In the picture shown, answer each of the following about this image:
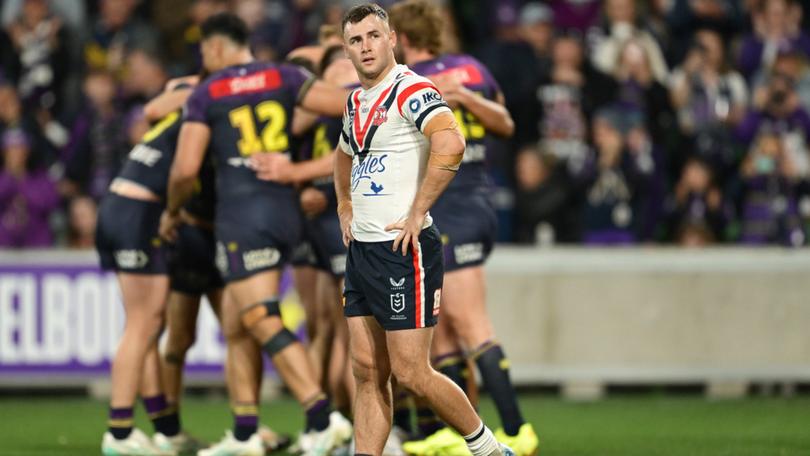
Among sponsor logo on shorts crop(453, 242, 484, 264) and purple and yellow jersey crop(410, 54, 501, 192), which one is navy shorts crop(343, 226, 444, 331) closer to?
sponsor logo on shorts crop(453, 242, 484, 264)

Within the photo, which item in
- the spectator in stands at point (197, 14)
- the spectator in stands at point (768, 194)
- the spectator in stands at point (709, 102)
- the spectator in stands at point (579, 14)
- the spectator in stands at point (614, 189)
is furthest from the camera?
the spectator in stands at point (197, 14)

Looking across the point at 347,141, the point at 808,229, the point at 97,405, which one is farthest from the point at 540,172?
the point at 347,141

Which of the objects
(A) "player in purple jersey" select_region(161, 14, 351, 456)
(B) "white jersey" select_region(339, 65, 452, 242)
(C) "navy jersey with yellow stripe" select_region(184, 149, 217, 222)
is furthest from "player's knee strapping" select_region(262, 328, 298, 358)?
(B) "white jersey" select_region(339, 65, 452, 242)

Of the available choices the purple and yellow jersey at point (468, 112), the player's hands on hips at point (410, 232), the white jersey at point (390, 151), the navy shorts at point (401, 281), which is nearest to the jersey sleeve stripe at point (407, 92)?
the white jersey at point (390, 151)

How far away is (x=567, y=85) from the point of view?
1639 centimetres

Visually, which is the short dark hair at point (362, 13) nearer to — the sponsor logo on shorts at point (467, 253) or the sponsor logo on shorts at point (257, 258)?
the sponsor logo on shorts at point (467, 253)

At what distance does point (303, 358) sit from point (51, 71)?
9.48 m

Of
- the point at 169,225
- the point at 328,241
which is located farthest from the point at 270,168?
the point at 169,225

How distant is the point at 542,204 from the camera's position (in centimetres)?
1536

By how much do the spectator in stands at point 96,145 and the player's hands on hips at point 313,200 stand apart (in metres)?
6.63

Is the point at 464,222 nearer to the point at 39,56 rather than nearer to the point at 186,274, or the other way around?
the point at 186,274

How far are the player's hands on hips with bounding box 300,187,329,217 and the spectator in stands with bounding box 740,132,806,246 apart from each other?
617 centimetres

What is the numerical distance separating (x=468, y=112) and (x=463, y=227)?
0.72 meters

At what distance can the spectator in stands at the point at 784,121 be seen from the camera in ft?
51.0
